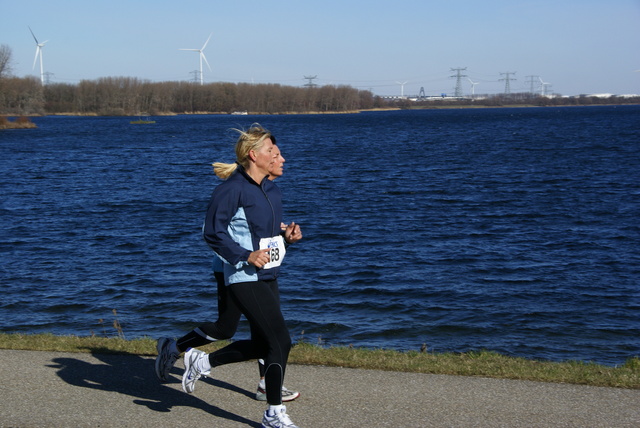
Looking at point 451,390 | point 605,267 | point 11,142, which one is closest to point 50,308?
point 451,390

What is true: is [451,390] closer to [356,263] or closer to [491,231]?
[356,263]

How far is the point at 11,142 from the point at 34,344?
254 feet

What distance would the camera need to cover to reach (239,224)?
519cm

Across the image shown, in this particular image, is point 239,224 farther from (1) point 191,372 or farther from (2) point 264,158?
(1) point 191,372

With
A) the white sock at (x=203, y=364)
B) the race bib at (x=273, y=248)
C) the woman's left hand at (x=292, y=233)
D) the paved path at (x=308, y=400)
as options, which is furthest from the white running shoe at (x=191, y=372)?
the woman's left hand at (x=292, y=233)

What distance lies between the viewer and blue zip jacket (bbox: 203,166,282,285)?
199 inches

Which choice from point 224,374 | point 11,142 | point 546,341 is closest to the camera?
point 224,374

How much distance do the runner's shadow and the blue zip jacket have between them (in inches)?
44.9

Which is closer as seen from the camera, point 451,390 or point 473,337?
point 451,390

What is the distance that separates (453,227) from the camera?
25359mm

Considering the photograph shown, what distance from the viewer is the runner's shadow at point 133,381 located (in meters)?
5.70

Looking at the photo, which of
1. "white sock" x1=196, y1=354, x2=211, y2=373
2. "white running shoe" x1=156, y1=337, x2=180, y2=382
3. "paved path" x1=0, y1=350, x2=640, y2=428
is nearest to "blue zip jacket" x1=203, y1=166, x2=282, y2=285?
"white sock" x1=196, y1=354, x2=211, y2=373

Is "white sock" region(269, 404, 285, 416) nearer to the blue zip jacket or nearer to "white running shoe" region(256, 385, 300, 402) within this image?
"white running shoe" region(256, 385, 300, 402)

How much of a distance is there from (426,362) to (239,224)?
264 cm
